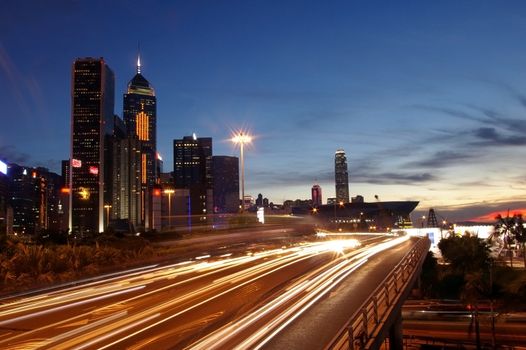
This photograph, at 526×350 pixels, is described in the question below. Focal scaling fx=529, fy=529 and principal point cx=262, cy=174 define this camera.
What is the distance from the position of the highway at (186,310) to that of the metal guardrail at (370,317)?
2.10 ft

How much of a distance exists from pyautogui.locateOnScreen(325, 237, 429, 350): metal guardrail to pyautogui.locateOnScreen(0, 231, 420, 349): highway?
0.64 meters

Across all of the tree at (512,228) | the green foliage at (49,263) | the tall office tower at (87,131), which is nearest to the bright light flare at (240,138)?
the green foliage at (49,263)

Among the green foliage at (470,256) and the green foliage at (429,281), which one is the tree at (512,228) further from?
the green foliage at (429,281)

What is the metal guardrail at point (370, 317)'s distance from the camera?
29.4 feet

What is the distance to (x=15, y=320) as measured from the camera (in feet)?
41.3

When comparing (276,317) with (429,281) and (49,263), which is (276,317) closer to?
(49,263)

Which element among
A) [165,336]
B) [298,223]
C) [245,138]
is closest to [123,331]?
[165,336]

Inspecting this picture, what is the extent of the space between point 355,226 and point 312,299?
338 feet

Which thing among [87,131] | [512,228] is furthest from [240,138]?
[87,131]

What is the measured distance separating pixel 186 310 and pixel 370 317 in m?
4.68

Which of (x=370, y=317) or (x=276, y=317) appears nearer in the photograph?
(x=370, y=317)

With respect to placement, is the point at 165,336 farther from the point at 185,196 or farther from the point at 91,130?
the point at 91,130

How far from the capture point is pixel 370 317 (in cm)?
1253

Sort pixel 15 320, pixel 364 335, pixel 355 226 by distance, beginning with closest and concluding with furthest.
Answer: pixel 364 335
pixel 15 320
pixel 355 226
